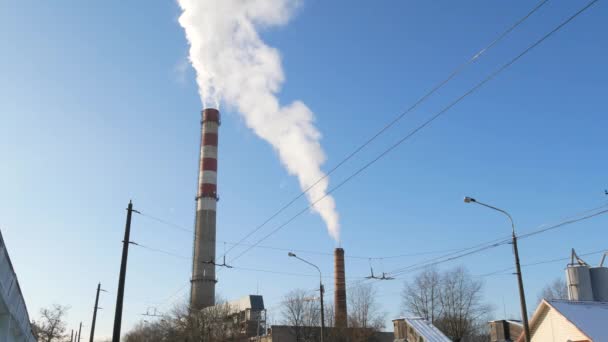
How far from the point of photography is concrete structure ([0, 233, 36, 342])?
7.65 m

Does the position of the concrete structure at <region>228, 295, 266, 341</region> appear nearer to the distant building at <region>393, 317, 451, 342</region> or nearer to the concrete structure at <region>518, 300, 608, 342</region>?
the distant building at <region>393, 317, 451, 342</region>

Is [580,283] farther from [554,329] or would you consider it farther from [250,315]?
[250,315]

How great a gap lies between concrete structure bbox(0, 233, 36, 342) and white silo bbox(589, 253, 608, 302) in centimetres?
3099

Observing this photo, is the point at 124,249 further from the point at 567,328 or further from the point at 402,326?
the point at 402,326

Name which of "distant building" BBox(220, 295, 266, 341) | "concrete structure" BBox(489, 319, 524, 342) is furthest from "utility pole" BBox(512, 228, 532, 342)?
"distant building" BBox(220, 295, 266, 341)

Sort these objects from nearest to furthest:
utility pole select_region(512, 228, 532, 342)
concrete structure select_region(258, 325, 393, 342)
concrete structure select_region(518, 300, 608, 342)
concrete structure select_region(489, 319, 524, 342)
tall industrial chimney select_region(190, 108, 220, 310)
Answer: utility pole select_region(512, 228, 532, 342)
concrete structure select_region(518, 300, 608, 342)
concrete structure select_region(489, 319, 524, 342)
concrete structure select_region(258, 325, 393, 342)
tall industrial chimney select_region(190, 108, 220, 310)

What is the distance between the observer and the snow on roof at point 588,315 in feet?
74.0

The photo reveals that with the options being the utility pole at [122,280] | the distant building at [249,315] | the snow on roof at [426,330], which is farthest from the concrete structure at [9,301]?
the distant building at [249,315]

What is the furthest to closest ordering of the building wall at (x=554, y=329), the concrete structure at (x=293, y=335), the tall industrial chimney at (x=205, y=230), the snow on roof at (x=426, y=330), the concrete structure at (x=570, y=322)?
the tall industrial chimney at (x=205, y=230) < the concrete structure at (x=293, y=335) < the snow on roof at (x=426, y=330) < the building wall at (x=554, y=329) < the concrete structure at (x=570, y=322)

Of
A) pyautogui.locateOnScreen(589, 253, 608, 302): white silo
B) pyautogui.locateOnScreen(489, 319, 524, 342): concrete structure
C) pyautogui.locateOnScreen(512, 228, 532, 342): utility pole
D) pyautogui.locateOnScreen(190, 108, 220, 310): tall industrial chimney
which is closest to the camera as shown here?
pyautogui.locateOnScreen(512, 228, 532, 342): utility pole

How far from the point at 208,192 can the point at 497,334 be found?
4173 cm

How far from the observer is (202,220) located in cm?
7144

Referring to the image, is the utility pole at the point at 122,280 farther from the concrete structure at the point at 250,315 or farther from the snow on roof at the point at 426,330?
the concrete structure at the point at 250,315

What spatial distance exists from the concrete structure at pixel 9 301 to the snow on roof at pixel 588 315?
2143cm
